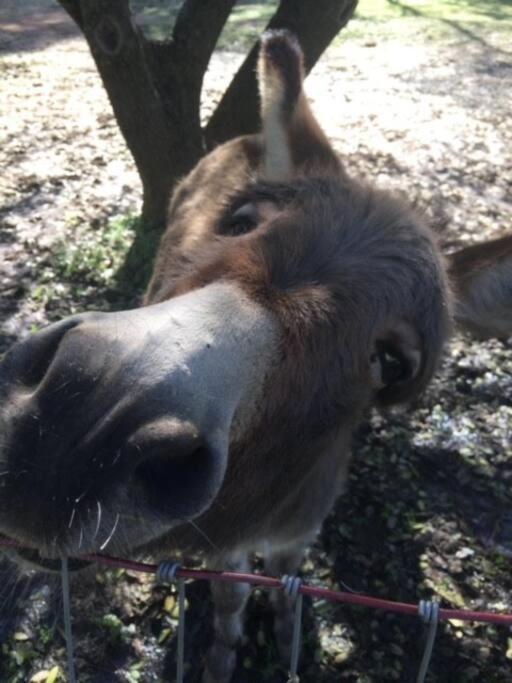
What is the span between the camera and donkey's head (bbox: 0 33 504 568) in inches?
62.5

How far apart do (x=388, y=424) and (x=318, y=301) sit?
108 inches

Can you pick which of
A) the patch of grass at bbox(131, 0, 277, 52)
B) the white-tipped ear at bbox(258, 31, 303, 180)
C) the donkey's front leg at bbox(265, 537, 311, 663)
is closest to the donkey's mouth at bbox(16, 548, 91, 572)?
the donkey's front leg at bbox(265, 537, 311, 663)

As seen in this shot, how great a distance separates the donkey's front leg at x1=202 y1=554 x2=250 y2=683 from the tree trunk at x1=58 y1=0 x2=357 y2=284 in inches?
133

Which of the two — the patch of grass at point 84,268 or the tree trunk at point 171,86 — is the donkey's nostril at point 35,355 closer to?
the patch of grass at point 84,268

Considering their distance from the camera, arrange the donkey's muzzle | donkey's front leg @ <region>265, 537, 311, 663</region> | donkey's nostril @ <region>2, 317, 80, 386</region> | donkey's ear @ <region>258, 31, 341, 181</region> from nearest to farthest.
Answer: the donkey's muzzle < donkey's nostril @ <region>2, 317, 80, 386</region> < donkey's front leg @ <region>265, 537, 311, 663</region> < donkey's ear @ <region>258, 31, 341, 181</region>

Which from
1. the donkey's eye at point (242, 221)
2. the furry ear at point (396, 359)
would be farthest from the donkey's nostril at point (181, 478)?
the donkey's eye at point (242, 221)

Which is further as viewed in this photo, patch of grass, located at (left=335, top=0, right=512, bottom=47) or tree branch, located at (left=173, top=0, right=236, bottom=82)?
patch of grass, located at (left=335, top=0, right=512, bottom=47)

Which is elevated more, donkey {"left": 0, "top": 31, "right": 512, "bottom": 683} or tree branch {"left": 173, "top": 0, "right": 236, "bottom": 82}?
tree branch {"left": 173, "top": 0, "right": 236, "bottom": 82}

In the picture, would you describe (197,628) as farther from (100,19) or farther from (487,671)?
(100,19)

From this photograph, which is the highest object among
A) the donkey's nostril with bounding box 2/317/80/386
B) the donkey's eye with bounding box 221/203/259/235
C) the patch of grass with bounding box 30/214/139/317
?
the donkey's nostril with bounding box 2/317/80/386

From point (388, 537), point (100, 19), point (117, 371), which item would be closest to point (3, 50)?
point (100, 19)

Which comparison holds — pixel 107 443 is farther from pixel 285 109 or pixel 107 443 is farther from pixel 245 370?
pixel 285 109

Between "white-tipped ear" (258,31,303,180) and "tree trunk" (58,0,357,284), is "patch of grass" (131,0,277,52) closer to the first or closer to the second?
"tree trunk" (58,0,357,284)

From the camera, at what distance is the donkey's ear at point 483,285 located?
2.91 meters
